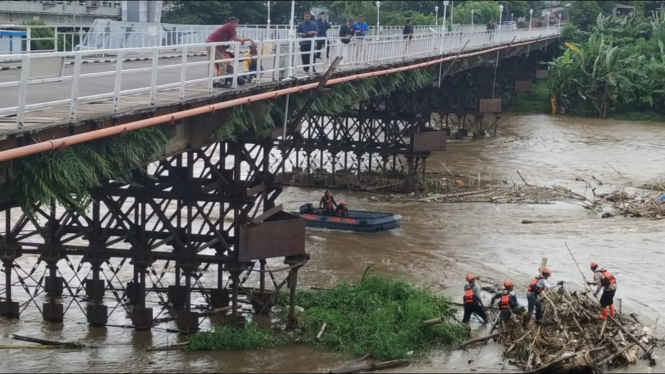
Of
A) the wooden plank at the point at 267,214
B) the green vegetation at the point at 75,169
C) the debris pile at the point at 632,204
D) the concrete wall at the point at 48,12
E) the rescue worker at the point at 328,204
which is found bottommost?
the debris pile at the point at 632,204

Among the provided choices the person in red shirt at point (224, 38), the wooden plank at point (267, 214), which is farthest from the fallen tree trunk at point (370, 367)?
the person in red shirt at point (224, 38)

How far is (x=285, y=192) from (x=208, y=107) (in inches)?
752

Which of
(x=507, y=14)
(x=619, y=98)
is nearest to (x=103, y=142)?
(x=619, y=98)

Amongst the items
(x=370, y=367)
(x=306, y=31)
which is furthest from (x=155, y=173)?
(x=306, y=31)

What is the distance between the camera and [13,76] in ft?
61.5

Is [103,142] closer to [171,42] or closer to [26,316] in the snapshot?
[26,316]

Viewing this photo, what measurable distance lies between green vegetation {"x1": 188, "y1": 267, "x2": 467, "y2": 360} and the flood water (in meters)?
0.27

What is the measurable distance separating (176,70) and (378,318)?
8.31 meters

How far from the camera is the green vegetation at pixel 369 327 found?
1739 centimetres

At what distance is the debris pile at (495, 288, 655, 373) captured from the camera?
16.5 metres

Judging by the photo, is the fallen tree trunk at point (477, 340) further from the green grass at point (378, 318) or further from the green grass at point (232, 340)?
the green grass at point (232, 340)

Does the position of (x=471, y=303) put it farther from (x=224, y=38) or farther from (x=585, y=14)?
(x=585, y=14)

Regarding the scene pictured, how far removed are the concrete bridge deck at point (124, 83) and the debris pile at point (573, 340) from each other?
19.2ft

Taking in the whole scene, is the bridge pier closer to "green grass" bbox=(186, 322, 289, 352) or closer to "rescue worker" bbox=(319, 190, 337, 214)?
"rescue worker" bbox=(319, 190, 337, 214)
